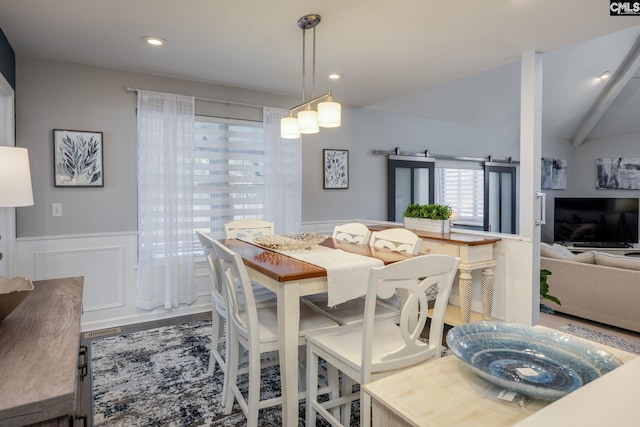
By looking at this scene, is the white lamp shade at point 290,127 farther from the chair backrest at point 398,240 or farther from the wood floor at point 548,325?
the wood floor at point 548,325

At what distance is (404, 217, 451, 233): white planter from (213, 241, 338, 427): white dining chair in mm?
1731

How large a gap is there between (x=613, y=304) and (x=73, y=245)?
4.85 metres

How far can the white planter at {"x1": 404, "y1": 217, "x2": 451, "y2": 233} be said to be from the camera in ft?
11.4

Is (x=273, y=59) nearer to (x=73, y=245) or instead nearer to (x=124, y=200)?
(x=124, y=200)

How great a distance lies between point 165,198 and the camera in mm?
3592

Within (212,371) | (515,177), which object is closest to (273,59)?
(212,371)

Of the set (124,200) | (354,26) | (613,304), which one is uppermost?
(354,26)

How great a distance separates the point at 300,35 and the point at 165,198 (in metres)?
1.94

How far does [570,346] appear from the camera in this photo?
987 mm

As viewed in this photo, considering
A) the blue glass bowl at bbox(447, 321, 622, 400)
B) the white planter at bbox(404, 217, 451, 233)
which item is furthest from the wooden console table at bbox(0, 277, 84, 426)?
the white planter at bbox(404, 217, 451, 233)

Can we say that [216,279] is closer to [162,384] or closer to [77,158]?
[162,384]

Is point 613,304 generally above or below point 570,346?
below

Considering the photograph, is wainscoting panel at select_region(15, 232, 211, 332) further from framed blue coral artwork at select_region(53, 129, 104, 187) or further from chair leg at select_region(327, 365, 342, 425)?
chair leg at select_region(327, 365, 342, 425)

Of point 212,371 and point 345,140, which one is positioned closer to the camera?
point 212,371
